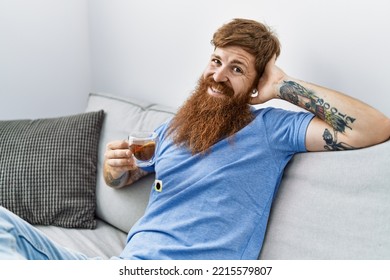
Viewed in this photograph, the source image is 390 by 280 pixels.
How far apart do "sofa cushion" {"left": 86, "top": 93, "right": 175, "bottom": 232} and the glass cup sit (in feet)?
0.55

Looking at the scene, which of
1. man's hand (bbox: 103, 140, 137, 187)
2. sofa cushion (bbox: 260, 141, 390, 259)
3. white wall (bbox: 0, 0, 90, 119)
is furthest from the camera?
white wall (bbox: 0, 0, 90, 119)

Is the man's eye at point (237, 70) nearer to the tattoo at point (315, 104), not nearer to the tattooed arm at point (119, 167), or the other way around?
the tattoo at point (315, 104)

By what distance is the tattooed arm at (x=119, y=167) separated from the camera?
65.1 inches

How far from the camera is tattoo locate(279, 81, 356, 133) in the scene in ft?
4.32

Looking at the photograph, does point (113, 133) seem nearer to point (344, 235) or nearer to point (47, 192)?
point (47, 192)

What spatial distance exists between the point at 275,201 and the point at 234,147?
195mm

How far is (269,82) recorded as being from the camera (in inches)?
59.7

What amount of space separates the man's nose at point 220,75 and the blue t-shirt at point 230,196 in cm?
15

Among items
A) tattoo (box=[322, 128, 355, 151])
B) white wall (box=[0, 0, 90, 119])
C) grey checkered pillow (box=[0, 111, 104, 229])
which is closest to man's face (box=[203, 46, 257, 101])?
tattoo (box=[322, 128, 355, 151])

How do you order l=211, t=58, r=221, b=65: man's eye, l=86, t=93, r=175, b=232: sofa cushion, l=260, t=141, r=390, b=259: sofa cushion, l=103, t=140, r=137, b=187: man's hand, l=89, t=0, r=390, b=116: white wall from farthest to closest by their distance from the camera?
l=86, t=93, r=175, b=232: sofa cushion → l=103, t=140, r=137, b=187: man's hand → l=211, t=58, r=221, b=65: man's eye → l=89, t=0, r=390, b=116: white wall → l=260, t=141, r=390, b=259: sofa cushion

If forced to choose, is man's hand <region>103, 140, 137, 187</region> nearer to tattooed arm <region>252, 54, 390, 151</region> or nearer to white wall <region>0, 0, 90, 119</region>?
tattooed arm <region>252, 54, 390, 151</region>

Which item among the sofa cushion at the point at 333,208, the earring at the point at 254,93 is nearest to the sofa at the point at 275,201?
the sofa cushion at the point at 333,208

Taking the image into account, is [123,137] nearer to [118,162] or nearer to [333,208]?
[118,162]
